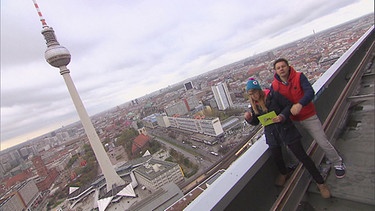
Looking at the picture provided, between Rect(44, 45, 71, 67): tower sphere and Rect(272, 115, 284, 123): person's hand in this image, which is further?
Rect(44, 45, 71, 67): tower sphere

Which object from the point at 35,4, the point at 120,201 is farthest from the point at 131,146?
the point at 35,4

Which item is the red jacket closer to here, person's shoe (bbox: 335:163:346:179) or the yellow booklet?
the yellow booklet

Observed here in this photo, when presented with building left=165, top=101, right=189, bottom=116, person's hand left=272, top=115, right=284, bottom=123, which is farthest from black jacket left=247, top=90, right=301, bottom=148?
building left=165, top=101, right=189, bottom=116

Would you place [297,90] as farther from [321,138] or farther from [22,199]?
[22,199]

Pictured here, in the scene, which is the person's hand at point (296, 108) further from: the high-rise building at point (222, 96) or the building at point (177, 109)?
the building at point (177, 109)

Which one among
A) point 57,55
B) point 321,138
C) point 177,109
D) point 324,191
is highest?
point 57,55

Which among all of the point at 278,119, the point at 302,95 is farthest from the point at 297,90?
the point at 278,119

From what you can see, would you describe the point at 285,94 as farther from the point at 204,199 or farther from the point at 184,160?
the point at 184,160
